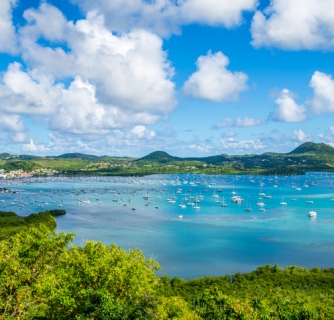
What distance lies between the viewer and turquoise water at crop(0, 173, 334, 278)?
50000mm

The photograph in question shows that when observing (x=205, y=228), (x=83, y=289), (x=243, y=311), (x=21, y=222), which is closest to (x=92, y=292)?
(x=83, y=289)

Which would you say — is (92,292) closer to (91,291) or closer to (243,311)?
(91,291)

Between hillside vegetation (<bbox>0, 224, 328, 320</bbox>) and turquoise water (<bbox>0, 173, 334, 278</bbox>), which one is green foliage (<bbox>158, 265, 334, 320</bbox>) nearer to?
hillside vegetation (<bbox>0, 224, 328, 320</bbox>)

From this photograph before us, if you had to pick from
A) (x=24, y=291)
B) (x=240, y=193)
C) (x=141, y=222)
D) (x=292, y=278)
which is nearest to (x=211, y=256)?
(x=292, y=278)

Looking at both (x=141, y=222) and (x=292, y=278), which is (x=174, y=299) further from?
(x=141, y=222)

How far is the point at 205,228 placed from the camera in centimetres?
6988

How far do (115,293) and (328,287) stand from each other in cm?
2598

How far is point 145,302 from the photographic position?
13.8m

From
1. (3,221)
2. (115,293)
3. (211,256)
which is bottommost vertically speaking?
(211,256)

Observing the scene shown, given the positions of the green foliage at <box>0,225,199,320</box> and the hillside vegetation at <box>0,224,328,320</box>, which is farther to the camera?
the hillside vegetation at <box>0,224,328,320</box>

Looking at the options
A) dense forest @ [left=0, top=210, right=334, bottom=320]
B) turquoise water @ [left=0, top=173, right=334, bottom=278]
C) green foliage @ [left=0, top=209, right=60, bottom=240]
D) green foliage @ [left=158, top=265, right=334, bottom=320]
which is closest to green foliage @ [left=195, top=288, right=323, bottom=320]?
dense forest @ [left=0, top=210, right=334, bottom=320]

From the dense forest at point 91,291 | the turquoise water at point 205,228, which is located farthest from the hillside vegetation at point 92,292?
the turquoise water at point 205,228

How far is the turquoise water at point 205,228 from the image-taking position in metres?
50.0

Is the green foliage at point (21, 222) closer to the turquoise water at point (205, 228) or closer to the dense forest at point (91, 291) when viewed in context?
the turquoise water at point (205, 228)
